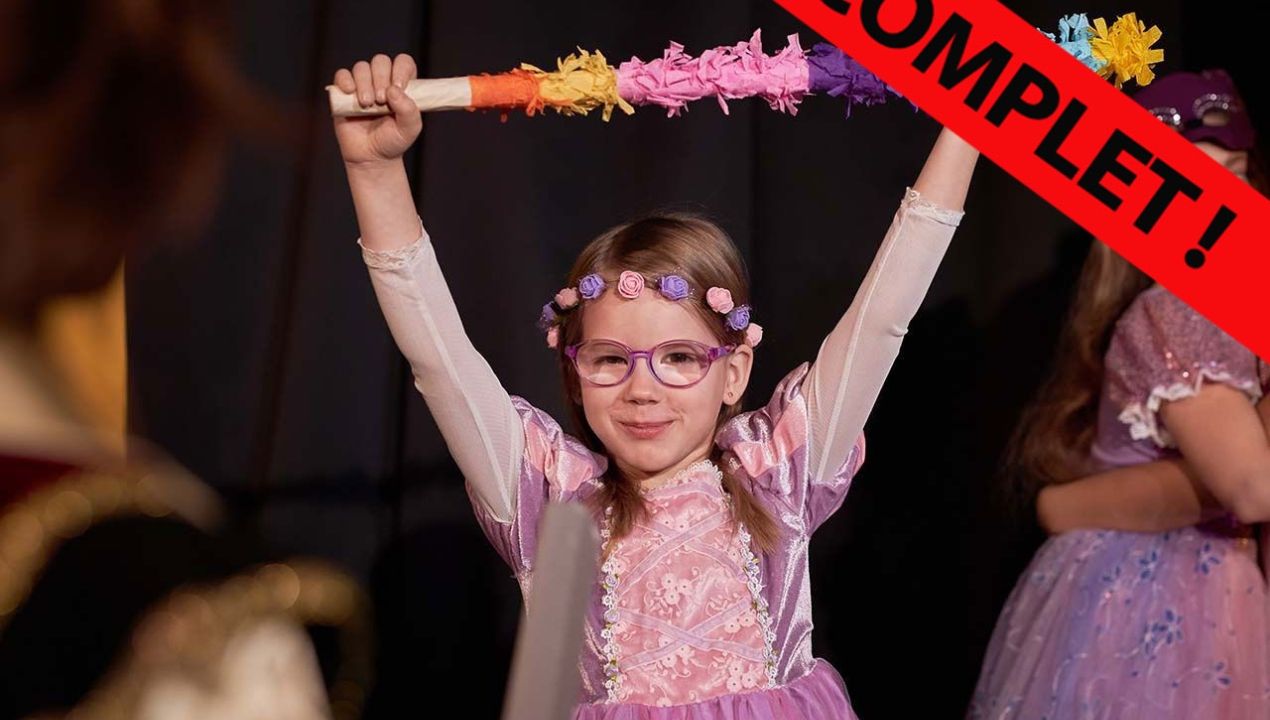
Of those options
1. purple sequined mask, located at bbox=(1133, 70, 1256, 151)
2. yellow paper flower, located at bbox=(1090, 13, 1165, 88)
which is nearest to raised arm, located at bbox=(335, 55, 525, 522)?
yellow paper flower, located at bbox=(1090, 13, 1165, 88)

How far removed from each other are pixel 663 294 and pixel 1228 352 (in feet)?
2.75

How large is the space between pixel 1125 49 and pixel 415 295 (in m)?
0.81

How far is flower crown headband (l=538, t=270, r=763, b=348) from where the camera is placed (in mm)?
1803

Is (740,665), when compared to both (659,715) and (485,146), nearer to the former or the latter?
(659,715)

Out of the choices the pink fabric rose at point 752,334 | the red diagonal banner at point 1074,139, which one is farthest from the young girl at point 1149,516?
the pink fabric rose at point 752,334

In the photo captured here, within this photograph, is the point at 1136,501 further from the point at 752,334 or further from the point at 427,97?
the point at 427,97

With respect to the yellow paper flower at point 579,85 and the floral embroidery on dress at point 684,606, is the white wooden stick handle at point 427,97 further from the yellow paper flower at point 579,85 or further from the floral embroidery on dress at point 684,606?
the floral embroidery on dress at point 684,606

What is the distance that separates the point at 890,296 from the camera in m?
1.72

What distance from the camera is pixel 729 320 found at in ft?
6.05

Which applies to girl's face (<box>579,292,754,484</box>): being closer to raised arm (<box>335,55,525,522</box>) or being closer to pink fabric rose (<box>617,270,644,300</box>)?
pink fabric rose (<box>617,270,644,300</box>)

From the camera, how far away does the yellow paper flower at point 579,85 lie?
1610mm

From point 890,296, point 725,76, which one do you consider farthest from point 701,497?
point 725,76

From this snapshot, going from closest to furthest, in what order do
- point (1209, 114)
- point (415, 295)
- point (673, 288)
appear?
point (415, 295) < point (673, 288) < point (1209, 114)

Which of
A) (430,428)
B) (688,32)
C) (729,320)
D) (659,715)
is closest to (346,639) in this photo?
(659,715)
